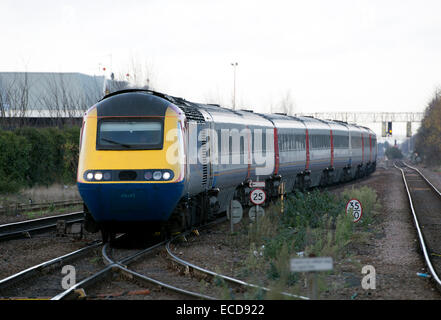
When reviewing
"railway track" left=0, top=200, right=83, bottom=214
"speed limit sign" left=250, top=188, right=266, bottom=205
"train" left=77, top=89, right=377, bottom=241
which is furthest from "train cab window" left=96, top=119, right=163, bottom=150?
"railway track" left=0, top=200, right=83, bottom=214

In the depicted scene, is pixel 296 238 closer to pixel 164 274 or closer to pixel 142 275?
pixel 164 274

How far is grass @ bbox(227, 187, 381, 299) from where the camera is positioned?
10180mm

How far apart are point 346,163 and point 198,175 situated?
966 inches

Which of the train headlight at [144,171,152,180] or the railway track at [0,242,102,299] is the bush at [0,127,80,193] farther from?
the railway track at [0,242,102,299]

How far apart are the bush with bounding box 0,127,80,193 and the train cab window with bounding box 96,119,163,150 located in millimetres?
14684

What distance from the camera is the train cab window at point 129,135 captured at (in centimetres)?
1280

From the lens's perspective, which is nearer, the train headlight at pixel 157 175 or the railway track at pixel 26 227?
the train headlight at pixel 157 175

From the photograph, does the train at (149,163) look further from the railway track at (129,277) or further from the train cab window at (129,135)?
the railway track at (129,277)

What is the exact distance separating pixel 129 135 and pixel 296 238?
4.05 metres

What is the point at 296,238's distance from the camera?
540 inches

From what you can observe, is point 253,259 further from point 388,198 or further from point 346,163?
point 346,163

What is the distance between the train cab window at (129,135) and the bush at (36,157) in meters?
14.7

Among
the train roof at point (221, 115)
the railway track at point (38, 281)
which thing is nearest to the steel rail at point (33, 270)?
the railway track at point (38, 281)

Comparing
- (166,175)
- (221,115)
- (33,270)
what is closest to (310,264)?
(33,270)
